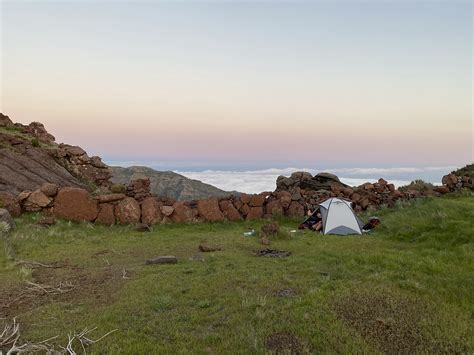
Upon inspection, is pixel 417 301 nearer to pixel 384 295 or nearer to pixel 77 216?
pixel 384 295

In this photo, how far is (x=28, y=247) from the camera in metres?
13.5

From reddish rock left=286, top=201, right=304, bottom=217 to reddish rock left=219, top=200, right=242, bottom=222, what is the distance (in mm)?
3270

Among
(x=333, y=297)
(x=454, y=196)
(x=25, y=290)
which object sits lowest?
(x=25, y=290)

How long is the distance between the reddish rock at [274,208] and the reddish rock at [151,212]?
6.80m

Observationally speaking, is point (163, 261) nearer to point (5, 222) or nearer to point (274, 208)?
point (5, 222)

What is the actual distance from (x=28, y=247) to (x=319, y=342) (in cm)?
1199

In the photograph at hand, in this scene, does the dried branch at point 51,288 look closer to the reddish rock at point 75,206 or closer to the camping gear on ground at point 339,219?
the reddish rock at point 75,206

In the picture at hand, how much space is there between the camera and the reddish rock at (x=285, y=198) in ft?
74.3

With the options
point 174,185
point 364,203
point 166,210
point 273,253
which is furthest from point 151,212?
point 174,185

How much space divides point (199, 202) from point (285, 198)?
18.4ft

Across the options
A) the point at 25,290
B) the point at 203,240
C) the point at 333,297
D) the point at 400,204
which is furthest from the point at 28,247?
the point at 400,204

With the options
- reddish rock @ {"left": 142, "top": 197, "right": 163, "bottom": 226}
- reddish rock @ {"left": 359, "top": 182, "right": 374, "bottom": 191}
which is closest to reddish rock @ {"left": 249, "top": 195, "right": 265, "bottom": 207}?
reddish rock @ {"left": 142, "top": 197, "right": 163, "bottom": 226}

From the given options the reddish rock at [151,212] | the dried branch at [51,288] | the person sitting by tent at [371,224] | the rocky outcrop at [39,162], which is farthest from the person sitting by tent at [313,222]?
the rocky outcrop at [39,162]

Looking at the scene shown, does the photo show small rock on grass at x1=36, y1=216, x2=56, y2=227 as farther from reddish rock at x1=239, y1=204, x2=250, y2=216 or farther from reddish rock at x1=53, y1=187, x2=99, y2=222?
reddish rock at x1=239, y1=204, x2=250, y2=216
